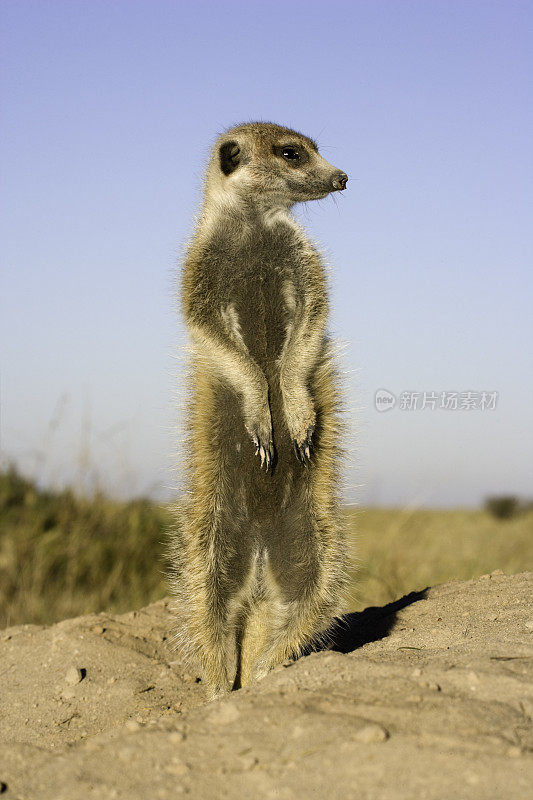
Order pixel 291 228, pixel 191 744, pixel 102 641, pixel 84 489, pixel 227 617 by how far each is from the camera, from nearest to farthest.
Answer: pixel 191 744 < pixel 227 617 < pixel 291 228 < pixel 102 641 < pixel 84 489

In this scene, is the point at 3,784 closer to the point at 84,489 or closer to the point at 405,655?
the point at 405,655

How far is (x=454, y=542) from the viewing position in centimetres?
1260

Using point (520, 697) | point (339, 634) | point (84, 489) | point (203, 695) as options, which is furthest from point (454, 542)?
point (520, 697)

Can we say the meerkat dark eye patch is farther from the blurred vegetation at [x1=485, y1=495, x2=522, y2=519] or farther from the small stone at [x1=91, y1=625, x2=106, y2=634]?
the blurred vegetation at [x1=485, y1=495, x2=522, y2=519]

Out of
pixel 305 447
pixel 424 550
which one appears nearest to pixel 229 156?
pixel 305 447

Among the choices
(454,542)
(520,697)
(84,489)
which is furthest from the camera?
(454,542)

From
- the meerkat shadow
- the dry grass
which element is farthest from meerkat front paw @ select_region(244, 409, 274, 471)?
the meerkat shadow

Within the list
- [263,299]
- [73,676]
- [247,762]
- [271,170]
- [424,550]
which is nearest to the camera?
[247,762]

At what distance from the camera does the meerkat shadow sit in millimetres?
4730

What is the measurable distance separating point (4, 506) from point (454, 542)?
23.2ft

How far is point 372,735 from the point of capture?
237 centimetres

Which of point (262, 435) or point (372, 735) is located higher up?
point (262, 435)

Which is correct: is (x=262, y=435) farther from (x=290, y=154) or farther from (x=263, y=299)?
(x=290, y=154)

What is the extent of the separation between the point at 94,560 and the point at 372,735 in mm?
6663
